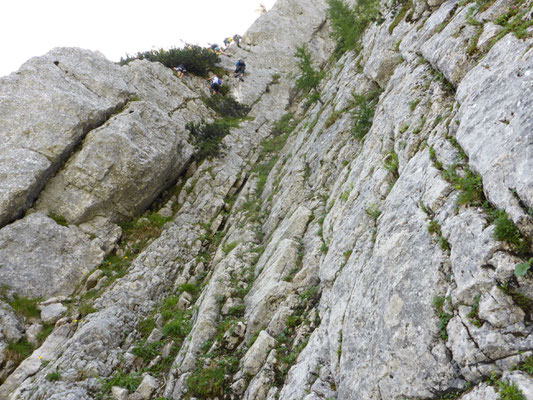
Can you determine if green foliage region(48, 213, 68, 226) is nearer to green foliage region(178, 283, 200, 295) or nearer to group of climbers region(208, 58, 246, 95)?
green foliage region(178, 283, 200, 295)

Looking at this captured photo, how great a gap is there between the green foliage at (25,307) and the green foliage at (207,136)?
1390 centimetres

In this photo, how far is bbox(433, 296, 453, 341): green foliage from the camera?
496cm

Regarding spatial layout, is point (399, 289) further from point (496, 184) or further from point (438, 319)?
point (496, 184)

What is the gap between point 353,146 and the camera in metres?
14.5

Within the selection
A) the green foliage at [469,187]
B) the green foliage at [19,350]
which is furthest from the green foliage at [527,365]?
the green foliage at [19,350]

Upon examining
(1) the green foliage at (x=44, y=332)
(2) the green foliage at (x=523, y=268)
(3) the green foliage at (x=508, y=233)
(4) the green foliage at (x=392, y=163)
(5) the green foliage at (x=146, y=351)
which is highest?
(4) the green foliage at (x=392, y=163)

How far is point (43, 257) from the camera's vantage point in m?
15.0

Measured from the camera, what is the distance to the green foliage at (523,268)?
4051mm

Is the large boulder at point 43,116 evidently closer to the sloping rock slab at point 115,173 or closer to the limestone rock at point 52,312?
the sloping rock slab at point 115,173

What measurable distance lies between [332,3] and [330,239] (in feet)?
81.4

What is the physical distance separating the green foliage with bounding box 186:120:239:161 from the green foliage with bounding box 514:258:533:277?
21.5 metres

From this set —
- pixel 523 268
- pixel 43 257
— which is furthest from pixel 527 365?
pixel 43 257

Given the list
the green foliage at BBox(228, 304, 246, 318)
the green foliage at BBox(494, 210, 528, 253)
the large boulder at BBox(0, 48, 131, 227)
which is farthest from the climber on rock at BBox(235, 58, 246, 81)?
the green foliage at BBox(494, 210, 528, 253)

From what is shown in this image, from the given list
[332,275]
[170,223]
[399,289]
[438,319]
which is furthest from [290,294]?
[170,223]
